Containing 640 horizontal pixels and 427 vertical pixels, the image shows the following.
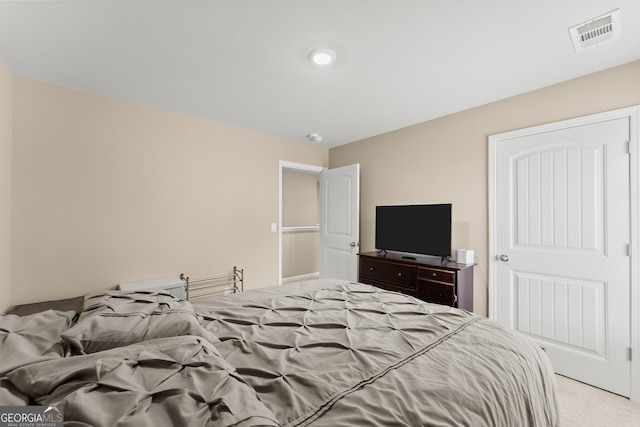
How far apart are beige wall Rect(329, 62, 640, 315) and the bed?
181 cm

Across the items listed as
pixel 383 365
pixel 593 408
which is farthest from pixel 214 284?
pixel 593 408

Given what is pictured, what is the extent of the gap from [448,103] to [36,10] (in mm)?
3234

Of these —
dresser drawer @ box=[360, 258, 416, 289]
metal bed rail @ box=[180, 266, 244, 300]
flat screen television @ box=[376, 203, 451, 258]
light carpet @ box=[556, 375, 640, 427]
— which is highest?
flat screen television @ box=[376, 203, 451, 258]

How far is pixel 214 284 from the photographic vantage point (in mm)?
3457

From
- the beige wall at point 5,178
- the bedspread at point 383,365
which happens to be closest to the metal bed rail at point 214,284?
the beige wall at point 5,178

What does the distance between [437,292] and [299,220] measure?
359 cm

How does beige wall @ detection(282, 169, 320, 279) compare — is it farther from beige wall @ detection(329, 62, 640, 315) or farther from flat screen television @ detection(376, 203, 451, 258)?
flat screen television @ detection(376, 203, 451, 258)

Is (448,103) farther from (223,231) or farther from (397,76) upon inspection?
(223,231)

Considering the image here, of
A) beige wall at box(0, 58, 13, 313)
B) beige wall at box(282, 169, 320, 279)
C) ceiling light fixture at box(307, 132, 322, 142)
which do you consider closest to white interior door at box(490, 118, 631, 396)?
ceiling light fixture at box(307, 132, 322, 142)

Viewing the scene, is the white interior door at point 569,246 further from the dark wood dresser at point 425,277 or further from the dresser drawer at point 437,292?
the dresser drawer at point 437,292

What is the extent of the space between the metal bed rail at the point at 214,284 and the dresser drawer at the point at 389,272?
63.6 inches

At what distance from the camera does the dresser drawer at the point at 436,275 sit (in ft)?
8.95

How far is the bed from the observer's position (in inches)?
26.1

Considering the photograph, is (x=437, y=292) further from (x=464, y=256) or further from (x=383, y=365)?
(x=383, y=365)
